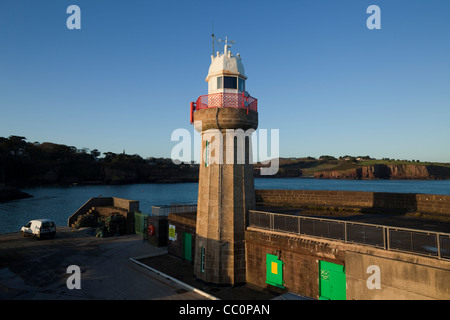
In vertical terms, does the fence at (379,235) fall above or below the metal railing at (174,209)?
above

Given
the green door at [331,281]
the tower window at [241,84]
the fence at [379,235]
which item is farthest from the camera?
the tower window at [241,84]

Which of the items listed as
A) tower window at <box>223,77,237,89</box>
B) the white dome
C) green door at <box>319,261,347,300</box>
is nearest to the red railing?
tower window at <box>223,77,237,89</box>

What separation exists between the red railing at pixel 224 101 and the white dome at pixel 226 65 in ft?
4.02

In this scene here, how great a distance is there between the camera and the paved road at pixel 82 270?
1337 centimetres

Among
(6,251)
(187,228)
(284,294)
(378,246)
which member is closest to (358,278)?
(378,246)

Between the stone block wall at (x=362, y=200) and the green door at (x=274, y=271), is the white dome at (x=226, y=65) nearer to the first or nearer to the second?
the green door at (x=274, y=271)

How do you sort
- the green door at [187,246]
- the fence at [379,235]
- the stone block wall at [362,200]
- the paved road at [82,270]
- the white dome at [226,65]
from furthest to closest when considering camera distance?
1. the green door at [187,246]
2. the stone block wall at [362,200]
3. the white dome at [226,65]
4. the paved road at [82,270]
5. the fence at [379,235]

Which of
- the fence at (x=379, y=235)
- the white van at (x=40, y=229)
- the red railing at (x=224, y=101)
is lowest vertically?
the white van at (x=40, y=229)

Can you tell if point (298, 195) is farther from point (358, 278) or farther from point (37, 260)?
point (37, 260)

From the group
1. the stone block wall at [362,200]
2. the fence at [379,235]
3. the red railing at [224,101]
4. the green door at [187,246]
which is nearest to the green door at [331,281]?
the fence at [379,235]

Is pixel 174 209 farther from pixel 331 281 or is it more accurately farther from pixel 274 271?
pixel 331 281

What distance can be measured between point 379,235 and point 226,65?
11.6m
